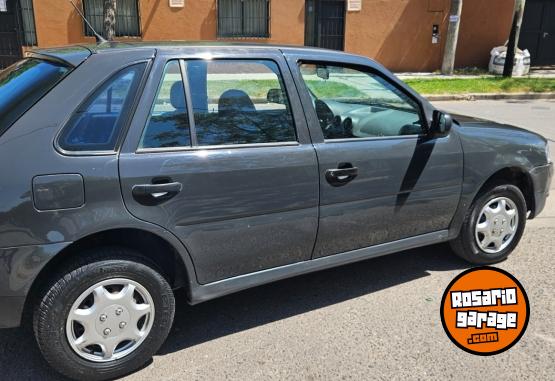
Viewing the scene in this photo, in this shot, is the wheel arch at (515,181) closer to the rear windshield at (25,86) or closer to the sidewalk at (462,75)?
the rear windshield at (25,86)

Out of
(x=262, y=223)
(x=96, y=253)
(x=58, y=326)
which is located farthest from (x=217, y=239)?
(x=58, y=326)

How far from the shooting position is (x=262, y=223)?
3.04 meters

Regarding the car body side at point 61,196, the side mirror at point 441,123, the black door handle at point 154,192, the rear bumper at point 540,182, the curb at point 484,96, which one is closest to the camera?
the car body side at point 61,196

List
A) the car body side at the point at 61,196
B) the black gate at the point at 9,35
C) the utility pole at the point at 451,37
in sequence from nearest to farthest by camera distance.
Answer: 1. the car body side at the point at 61,196
2. the black gate at the point at 9,35
3. the utility pole at the point at 451,37

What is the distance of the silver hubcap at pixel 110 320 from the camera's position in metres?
2.65

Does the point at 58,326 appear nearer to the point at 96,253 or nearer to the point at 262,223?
the point at 96,253

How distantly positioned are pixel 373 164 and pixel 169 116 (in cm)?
130

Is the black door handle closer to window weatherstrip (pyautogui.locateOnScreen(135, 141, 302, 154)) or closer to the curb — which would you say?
window weatherstrip (pyautogui.locateOnScreen(135, 141, 302, 154))

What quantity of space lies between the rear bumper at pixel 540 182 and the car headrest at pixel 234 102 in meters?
2.38

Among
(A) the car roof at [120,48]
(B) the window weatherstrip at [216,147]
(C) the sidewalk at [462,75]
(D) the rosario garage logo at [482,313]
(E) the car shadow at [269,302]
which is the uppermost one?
(A) the car roof at [120,48]

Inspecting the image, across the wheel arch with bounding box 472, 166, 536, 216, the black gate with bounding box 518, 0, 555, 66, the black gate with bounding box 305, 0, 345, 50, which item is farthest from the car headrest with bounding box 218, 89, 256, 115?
the black gate with bounding box 518, 0, 555, 66

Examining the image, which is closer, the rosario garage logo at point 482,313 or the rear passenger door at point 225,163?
the rear passenger door at point 225,163

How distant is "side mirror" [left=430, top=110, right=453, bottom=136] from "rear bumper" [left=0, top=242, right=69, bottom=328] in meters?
2.41

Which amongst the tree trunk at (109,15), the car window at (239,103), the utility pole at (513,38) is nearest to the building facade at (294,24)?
the utility pole at (513,38)
